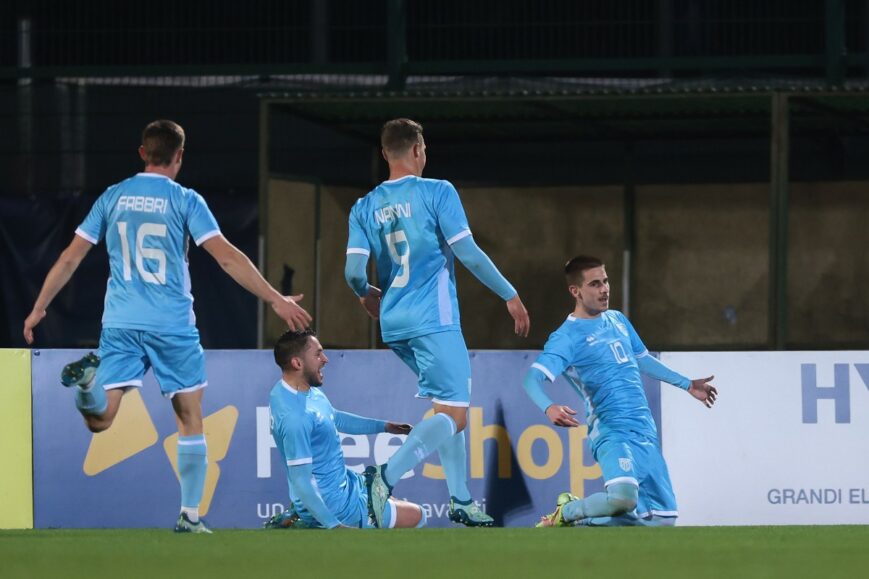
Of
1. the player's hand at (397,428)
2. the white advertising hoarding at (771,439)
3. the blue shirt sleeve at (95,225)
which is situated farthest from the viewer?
the white advertising hoarding at (771,439)

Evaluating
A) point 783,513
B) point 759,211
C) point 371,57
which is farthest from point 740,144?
point 783,513

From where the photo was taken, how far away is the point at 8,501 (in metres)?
10.8

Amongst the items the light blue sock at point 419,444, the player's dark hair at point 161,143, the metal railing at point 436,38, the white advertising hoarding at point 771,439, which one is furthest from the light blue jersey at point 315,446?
the metal railing at point 436,38

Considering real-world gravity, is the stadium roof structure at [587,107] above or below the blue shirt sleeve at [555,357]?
above

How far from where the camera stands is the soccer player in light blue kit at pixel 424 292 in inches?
351

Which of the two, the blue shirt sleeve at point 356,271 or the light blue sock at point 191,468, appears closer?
the light blue sock at point 191,468

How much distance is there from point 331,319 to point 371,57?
11.6ft

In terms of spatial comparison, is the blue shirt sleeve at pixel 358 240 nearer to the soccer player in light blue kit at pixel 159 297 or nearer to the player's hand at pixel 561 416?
the soccer player in light blue kit at pixel 159 297

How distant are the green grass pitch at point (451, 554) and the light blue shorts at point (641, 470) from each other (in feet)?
4.35

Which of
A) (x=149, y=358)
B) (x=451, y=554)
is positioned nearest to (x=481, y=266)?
(x=149, y=358)

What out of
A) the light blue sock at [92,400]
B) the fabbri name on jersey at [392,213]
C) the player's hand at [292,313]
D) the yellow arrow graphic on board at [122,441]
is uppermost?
the fabbri name on jersey at [392,213]

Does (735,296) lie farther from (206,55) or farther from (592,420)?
(592,420)

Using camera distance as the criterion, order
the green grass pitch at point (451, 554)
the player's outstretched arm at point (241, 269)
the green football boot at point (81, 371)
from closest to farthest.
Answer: the green grass pitch at point (451, 554)
the green football boot at point (81, 371)
the player's outstretched arm at point (241, 269)

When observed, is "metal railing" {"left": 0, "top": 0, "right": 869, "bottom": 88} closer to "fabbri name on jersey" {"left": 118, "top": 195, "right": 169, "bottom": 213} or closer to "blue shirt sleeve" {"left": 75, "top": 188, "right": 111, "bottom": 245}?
"blue shirt sleeve" {"left": 75, "top": 188, "right": 111, "bottom": 245}
